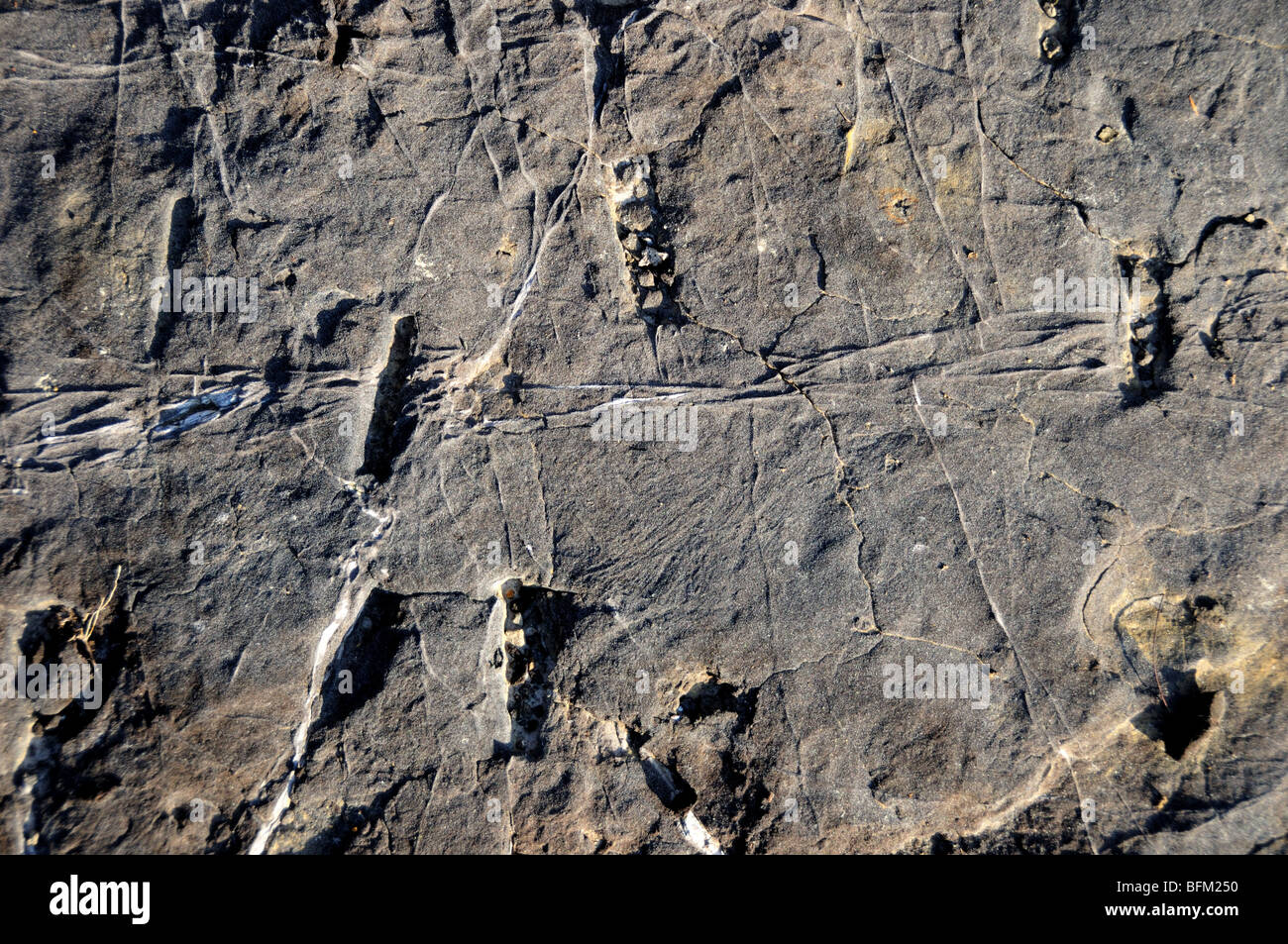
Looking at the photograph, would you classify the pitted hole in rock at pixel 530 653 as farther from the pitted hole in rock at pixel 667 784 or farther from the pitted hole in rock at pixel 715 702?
the pitted hole in rock at pixel 715 702

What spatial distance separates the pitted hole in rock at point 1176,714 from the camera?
3.43m

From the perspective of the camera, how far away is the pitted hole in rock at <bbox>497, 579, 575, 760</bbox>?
3508mm

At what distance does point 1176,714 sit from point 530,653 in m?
2.93

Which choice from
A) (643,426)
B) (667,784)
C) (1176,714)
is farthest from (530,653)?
(1176,714)

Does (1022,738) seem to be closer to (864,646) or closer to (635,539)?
(864,646)

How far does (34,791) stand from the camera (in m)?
3.42

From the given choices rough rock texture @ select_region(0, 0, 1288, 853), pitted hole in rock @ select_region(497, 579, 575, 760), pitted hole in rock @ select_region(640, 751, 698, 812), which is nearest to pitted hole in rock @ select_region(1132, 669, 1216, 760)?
rough rock texture @ select_region(0, 0, 1288, 853)

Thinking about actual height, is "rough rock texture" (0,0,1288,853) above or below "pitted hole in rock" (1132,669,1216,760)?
above

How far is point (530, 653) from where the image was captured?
11.7 ft

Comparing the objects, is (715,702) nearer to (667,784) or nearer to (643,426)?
(667,784)

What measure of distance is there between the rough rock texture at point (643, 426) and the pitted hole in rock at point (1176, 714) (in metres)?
0.01

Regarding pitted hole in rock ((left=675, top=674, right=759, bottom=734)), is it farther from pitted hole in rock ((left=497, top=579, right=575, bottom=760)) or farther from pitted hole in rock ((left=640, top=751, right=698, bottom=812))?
pitted hole in rock ((left=497, top=579, right=575, bottom=760))

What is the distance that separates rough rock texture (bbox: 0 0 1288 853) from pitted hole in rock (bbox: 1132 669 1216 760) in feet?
0.04

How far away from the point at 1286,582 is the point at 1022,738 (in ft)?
4.57
